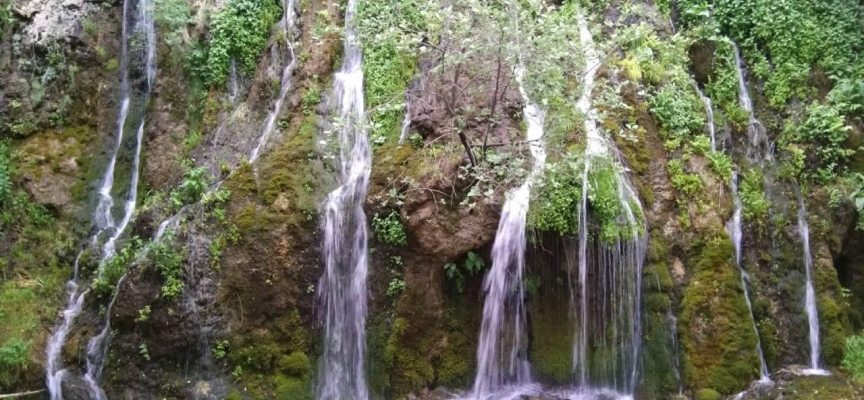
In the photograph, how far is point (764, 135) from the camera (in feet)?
30.0

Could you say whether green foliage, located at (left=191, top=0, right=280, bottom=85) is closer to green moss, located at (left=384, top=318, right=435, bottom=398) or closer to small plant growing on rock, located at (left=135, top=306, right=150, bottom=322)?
small plant growing on rock, located at (left=135, top=306, right=150, bottom=322)

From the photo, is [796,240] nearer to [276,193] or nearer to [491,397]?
[491,397]

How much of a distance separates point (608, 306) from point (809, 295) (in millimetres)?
2658

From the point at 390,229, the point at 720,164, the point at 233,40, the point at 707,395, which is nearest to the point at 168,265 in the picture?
the point at 390,229

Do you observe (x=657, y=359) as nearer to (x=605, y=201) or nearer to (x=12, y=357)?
(x=605, y=201)

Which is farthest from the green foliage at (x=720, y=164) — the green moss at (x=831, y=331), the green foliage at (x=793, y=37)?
the green moss at (x=831, y=331)

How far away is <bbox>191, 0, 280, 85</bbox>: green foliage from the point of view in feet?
33.4

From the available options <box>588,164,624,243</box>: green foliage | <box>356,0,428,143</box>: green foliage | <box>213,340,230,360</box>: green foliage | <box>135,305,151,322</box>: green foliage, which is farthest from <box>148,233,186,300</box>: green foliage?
<box>588,164,624,243</box>: green foliage

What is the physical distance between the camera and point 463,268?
25.7 ft

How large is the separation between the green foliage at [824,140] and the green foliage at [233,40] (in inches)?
319

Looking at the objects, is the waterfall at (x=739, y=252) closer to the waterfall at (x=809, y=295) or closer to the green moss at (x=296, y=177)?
the waterfall at (x=809, y=295)

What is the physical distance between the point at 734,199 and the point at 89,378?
330 inches

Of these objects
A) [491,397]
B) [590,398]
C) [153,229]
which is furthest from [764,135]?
[153,229]

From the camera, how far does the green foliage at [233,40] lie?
33.4 ft
